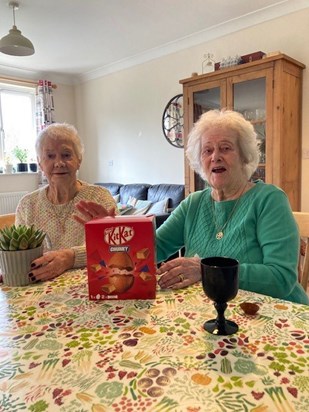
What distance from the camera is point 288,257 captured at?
3.31ft

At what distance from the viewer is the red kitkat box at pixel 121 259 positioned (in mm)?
802

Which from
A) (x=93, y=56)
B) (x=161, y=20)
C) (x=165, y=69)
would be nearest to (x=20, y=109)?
(x=93, y=56)

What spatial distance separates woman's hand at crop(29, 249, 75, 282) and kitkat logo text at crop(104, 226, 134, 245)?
0.29 metres

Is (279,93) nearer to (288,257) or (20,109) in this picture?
(288,257)

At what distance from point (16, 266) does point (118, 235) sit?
1.14 ft

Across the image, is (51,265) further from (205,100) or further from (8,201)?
(8,201)

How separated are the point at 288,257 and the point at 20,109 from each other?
5.11m

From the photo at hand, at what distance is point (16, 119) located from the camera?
16.7 ft

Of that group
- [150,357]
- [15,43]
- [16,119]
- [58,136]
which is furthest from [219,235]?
[16,119]

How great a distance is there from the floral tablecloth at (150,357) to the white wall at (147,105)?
2.73m

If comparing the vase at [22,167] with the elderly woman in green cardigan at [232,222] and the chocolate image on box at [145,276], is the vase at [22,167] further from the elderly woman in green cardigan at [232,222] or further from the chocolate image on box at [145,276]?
the chocolate image on box at [145,276]

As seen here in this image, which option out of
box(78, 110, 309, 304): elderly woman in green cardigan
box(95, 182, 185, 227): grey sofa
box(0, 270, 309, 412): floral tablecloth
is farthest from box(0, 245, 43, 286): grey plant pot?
box(95, 182, 185, 227): grey sofa

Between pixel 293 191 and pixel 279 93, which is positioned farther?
pixel 293 191

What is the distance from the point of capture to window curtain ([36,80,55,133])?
5026 mm
